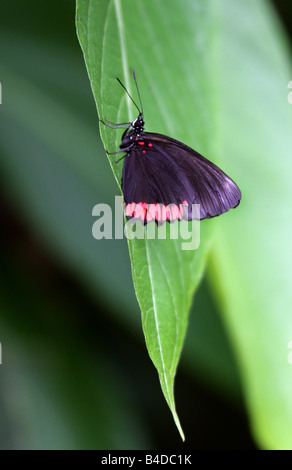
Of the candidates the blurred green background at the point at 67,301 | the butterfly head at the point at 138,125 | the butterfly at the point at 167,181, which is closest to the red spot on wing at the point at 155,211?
the butterfly at the point at 167,181

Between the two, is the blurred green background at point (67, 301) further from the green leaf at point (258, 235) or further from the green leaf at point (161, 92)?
the green leaf at point (161, 92)

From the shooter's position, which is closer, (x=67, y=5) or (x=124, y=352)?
(x=67, y=5)

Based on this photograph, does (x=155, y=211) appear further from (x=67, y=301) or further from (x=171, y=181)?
(x=67, y=301)

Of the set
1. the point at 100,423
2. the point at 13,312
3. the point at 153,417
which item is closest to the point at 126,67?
the point at 13,312

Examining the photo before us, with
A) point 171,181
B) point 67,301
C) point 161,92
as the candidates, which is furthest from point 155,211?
point 67,301
